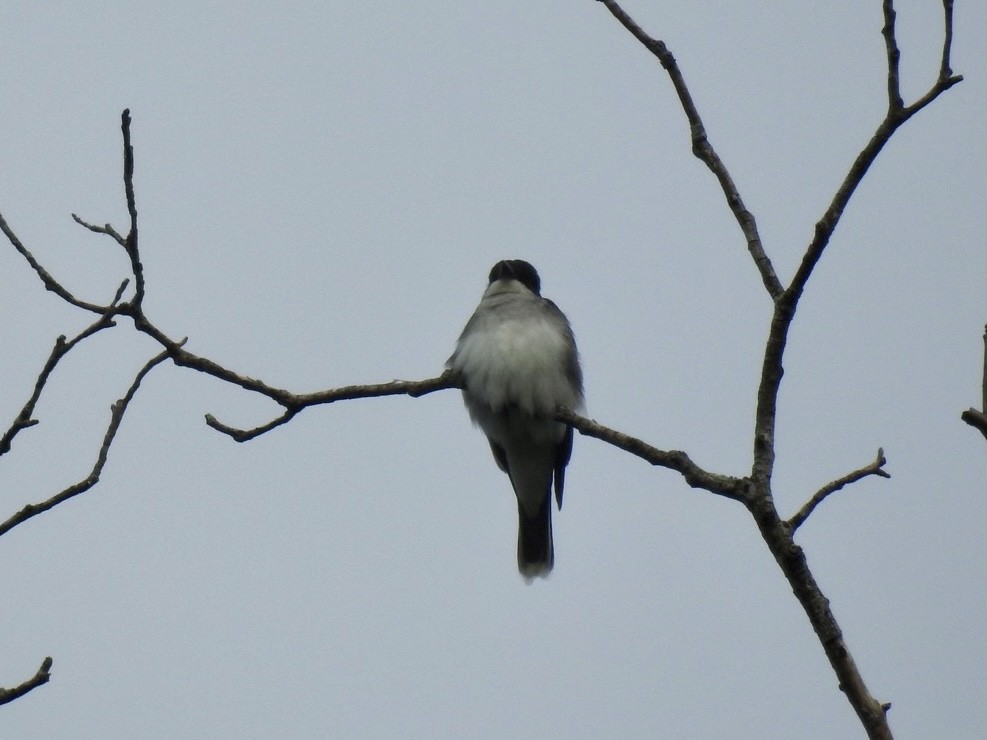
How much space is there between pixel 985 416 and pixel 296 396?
288 cm

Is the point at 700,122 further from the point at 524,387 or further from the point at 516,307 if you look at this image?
the point at 516,307

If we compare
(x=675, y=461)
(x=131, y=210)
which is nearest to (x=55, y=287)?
(x=131, y=210)

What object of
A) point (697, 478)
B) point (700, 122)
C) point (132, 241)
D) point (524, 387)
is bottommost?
point (697, 478)

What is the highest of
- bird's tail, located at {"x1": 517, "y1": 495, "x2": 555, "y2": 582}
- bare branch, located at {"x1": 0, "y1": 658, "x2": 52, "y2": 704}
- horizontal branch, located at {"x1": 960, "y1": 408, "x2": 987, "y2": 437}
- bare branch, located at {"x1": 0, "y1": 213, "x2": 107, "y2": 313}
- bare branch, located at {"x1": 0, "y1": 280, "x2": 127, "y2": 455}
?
bird's tail, located at {"x1": 517, "y1": 495, "x2": 555, "y2": 582}

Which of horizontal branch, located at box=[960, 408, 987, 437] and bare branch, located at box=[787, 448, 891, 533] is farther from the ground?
bare branch, located at box=[787, 448, 891, 533]

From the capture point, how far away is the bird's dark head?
8.81 meters

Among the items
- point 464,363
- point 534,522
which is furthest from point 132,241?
point 534,522

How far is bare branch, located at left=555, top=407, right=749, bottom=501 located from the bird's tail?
340 cm

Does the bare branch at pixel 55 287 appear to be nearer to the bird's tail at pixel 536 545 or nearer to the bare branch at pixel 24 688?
the bare branch at pixel 24 688

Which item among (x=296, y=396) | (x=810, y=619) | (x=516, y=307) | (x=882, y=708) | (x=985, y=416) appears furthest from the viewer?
(x=516, y=307)

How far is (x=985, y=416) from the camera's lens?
251cm

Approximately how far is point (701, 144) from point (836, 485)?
1158 millimetres

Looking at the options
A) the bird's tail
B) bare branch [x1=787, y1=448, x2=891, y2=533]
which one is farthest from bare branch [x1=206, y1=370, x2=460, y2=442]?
the bird's tail

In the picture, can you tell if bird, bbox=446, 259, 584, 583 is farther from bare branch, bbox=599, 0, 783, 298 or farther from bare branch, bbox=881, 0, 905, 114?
bare branch, bbox=881, 0, 905, 114
